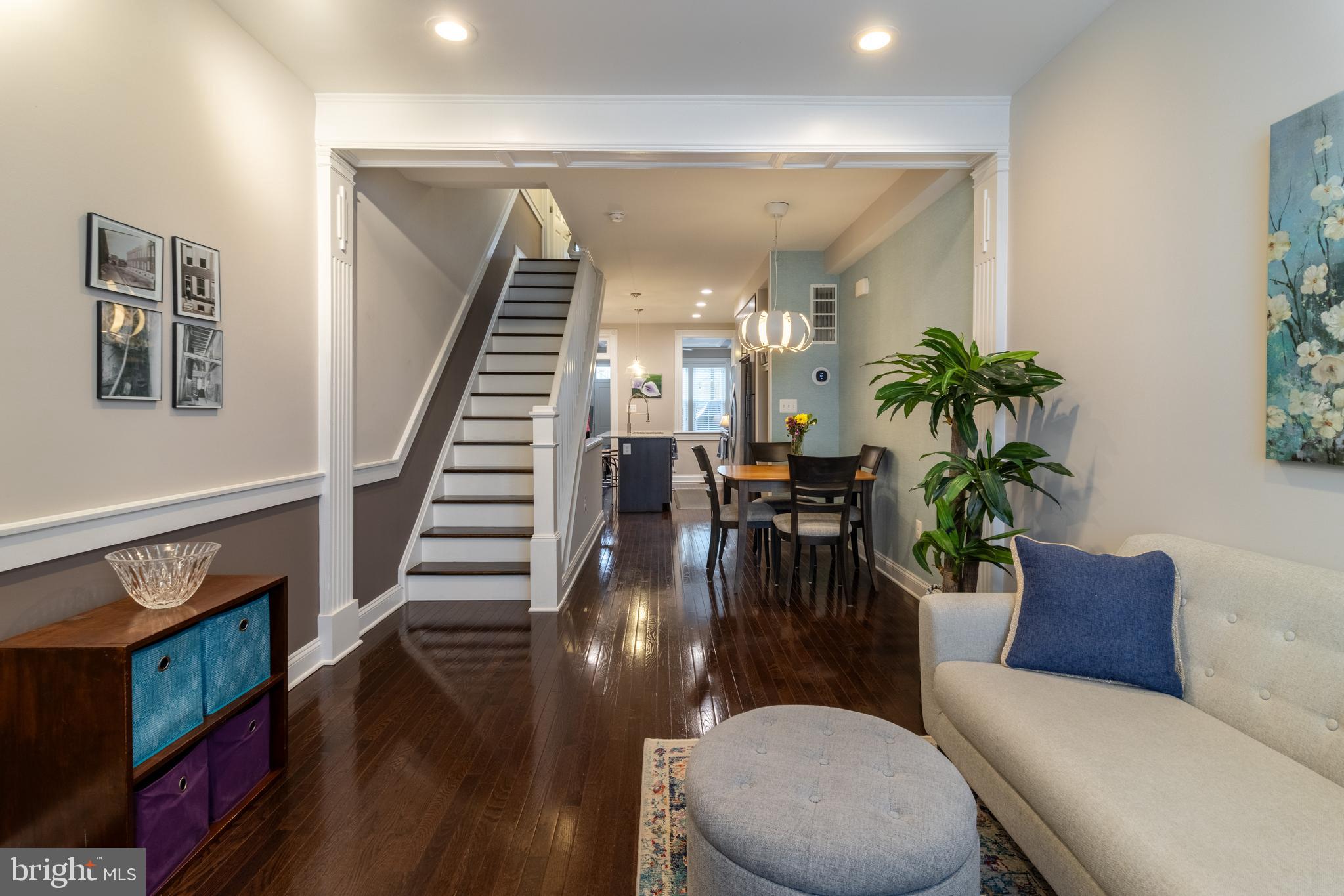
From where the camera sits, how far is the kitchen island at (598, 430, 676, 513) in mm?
7812

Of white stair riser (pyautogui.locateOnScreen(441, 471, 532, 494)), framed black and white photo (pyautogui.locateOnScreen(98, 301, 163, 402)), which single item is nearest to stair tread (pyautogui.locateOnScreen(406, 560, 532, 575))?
white stair riser (pyautogui.locateOnScreen(441, 471, 532, 494))

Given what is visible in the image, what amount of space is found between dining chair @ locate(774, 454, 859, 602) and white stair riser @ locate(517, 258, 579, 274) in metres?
3.97

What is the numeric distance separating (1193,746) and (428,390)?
4.23 m

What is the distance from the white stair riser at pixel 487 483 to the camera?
4.57 m

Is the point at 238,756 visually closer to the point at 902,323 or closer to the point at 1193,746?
the point at 1193,746

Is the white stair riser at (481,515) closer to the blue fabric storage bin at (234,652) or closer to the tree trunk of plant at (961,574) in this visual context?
the blue fabric storage bin at (234,652)

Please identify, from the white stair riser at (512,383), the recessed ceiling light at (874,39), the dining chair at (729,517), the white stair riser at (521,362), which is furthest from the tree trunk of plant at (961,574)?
the white stair riser at (521,362)

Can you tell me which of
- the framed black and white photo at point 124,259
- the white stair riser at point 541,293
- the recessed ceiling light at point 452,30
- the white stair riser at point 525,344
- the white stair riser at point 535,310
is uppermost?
the recessed ceiling light at point 452,30

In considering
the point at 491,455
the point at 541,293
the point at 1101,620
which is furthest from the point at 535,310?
the point at 1101,620

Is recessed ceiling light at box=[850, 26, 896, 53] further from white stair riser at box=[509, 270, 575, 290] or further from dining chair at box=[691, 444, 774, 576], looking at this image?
white stair riser at box=[509, 270, 575, 290]

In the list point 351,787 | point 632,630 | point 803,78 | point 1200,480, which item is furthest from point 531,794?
point 803,78

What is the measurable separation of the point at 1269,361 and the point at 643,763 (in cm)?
218

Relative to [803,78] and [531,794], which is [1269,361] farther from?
[531,794]

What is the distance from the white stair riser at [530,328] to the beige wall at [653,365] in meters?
4.42
